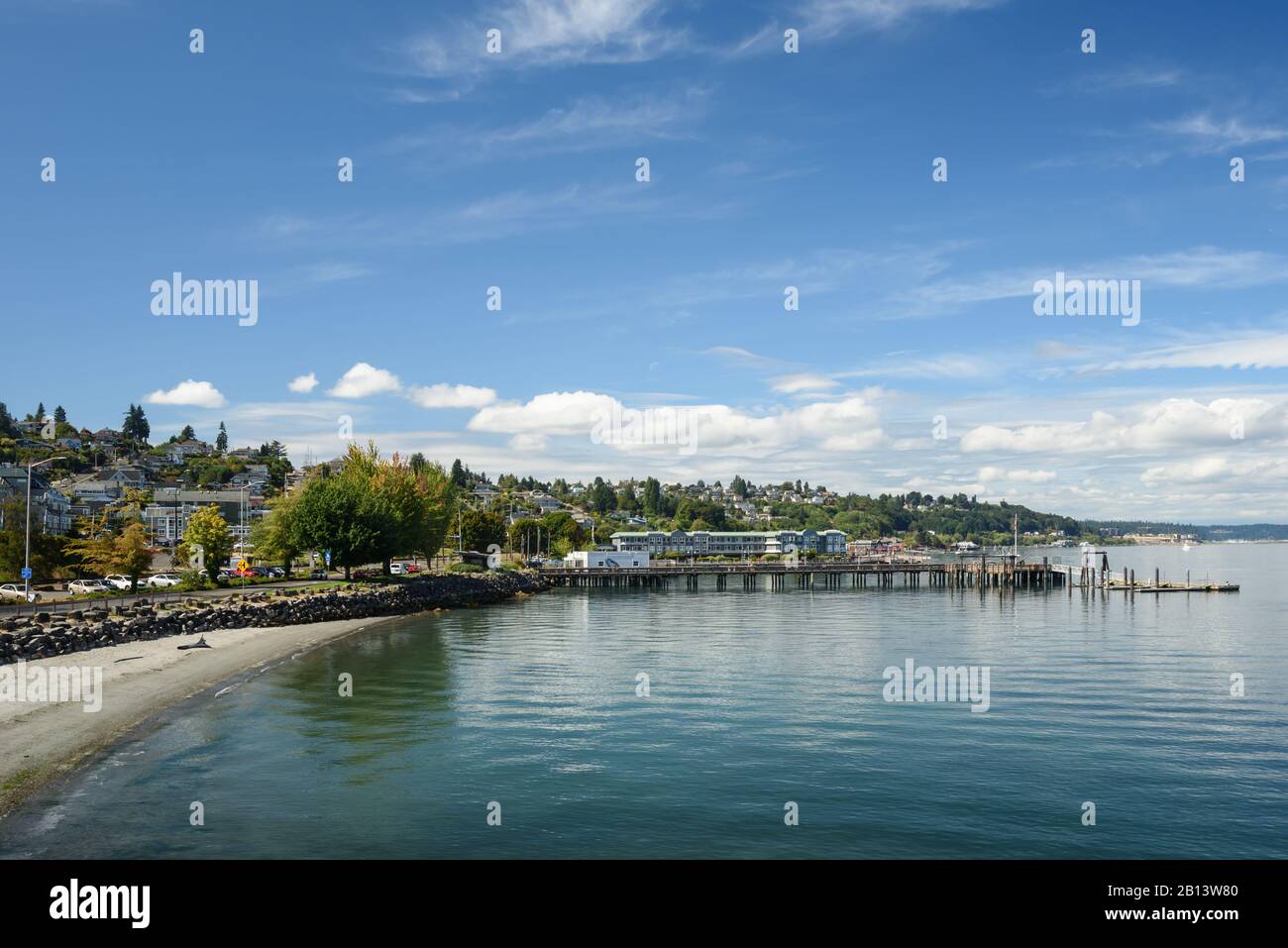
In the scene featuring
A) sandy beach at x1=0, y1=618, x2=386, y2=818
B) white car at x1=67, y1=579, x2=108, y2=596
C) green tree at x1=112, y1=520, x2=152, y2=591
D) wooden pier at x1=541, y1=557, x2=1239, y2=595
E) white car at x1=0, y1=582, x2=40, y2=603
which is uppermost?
green tree at x1=112, y1=520, x2=152, y2=591

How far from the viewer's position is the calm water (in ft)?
66.5

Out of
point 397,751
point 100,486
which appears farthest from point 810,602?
point 100,486

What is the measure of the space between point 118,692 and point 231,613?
23.5 m

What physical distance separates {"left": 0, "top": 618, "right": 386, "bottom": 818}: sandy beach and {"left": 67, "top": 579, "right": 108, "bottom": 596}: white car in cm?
1485

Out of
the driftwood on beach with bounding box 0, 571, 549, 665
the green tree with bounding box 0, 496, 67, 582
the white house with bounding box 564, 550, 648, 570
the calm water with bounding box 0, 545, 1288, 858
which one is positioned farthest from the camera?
the white house with bounding box 564, 550, 648, 570

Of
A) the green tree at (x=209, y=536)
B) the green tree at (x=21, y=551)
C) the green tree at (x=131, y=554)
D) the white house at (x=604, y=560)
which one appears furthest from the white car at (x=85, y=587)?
the white house at (x=604, y=560)

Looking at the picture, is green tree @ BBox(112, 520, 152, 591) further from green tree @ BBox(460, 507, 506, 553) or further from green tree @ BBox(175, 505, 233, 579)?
green tree @ BBox(460, 507, 506, 553)

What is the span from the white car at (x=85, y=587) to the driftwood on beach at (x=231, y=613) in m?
8.03

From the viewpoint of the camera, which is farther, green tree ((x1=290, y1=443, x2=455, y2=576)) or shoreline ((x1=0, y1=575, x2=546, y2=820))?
green tree ((x1=290, y1=443, x2=455, y2=576))

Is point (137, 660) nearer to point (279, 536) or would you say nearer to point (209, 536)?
point (209, 536)

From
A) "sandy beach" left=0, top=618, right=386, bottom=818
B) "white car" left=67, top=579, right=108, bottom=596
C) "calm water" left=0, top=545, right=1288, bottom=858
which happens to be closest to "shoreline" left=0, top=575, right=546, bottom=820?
"sandy beach" left=0, top=618, right=386, bottom=818
